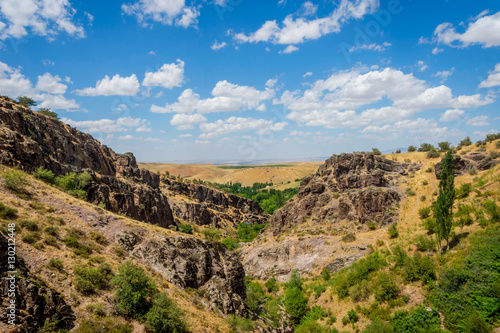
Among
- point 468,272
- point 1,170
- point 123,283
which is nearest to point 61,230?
point 123,283

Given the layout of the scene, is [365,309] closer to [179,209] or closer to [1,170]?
[1,170]

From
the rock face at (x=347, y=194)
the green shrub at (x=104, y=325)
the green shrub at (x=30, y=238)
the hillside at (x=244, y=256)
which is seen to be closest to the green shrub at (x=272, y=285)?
the hillside at (x=244, y=256)

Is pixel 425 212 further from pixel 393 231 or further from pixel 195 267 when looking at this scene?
pixel 195 267

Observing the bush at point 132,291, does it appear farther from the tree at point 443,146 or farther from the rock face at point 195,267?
the tree at point 443,146

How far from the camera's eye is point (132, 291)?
17625 millimetres

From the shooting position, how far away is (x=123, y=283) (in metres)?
17.6

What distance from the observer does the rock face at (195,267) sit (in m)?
22.9

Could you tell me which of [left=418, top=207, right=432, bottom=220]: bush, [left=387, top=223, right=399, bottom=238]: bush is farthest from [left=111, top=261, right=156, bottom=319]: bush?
[left=418, top=207, right=432, bottom=220]: bush

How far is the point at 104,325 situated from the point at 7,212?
1088 centimetres

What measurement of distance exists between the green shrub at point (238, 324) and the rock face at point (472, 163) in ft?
155

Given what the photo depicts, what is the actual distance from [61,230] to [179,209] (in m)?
65.0

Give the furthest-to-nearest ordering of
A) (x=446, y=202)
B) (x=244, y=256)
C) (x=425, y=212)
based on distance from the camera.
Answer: (x=244, y=256) < (x=425, y=212) < (x=446, y=202)

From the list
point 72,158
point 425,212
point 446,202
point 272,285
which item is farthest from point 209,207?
point 446,202

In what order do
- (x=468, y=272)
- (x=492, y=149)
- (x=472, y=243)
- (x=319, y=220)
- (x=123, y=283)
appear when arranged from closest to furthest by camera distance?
(x=123, y=283), (x=468, y=272), (x=472, y=243), (x=492, y=149), (x=319, y=220)
